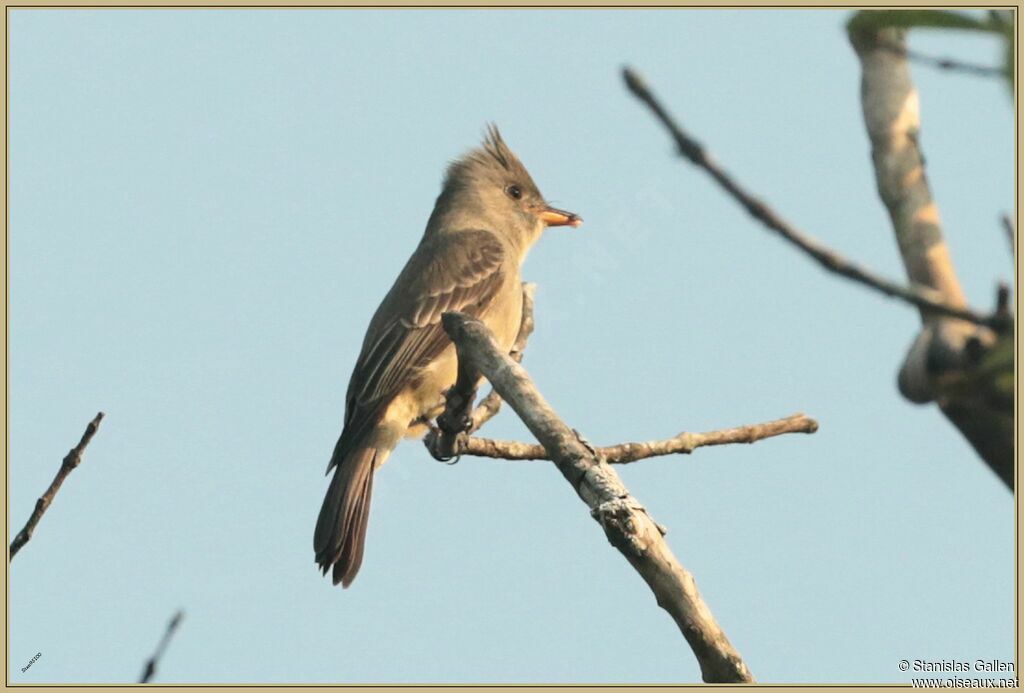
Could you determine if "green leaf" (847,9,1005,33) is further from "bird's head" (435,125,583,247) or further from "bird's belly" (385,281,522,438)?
"bird's head" (435,125,583,247)

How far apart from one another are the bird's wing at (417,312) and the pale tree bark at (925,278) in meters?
5.79

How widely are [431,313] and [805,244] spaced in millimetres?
7209

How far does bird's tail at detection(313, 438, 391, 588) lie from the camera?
7.32 metres

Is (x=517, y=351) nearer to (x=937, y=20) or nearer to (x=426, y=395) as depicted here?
(x=426, y=395)

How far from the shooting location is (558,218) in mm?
10477

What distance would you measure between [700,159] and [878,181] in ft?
2.58

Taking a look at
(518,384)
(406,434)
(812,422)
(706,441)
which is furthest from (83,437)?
(406,434)

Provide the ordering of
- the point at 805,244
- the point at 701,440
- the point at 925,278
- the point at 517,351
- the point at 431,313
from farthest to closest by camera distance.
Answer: the point at 431,313 < the point at 517,351 < the point at 701,440 < the point at 925,278 < the point at 805,244

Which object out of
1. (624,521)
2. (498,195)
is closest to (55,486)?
(624,521)

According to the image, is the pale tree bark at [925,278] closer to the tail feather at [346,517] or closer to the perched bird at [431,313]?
the perched bird at [431,313]

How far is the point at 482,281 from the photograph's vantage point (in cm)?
910

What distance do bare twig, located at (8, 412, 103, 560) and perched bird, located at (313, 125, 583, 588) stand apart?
3.49 meters

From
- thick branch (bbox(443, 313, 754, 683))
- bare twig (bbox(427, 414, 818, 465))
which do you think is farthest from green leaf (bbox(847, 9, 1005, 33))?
bare twig (bbox(427, 414, 818, 465))
